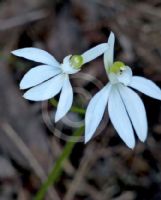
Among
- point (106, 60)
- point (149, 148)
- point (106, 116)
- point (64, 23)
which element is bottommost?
point (149, 148)

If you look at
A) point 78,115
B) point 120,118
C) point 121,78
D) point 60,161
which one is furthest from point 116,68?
point 78,115

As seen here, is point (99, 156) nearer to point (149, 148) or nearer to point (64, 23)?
point (149, 148)

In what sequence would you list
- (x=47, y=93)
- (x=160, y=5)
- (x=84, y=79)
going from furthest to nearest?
1. (x=160, y=5)
2. (x=84, y=79)
3. (x=47, y=93)

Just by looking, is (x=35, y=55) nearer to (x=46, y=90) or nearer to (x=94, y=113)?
(x=46, y=90)

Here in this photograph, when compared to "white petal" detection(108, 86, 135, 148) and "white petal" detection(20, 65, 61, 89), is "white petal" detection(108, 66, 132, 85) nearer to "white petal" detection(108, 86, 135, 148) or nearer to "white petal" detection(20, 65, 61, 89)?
"white petal" detection(108, 86, 135, 148)

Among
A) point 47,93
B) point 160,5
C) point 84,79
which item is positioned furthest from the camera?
point 160,5

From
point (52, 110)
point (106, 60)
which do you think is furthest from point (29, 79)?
point (52, 110)

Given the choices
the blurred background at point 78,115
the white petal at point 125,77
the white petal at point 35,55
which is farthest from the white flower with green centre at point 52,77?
the blurred background at point 78,115
